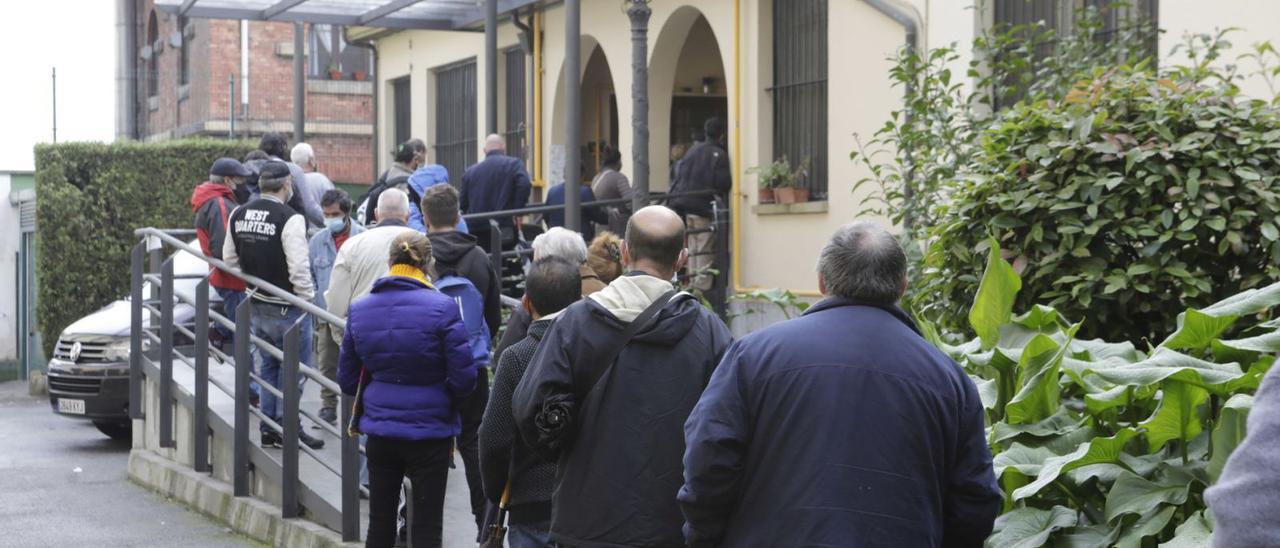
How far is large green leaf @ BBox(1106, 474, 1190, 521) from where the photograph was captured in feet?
13.8

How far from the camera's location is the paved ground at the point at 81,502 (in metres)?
9.26

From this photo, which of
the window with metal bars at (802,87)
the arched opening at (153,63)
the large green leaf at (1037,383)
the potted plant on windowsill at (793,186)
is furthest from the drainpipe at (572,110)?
the arched opening at (153,63)

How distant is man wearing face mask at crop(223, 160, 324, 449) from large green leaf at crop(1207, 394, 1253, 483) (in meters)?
6.61

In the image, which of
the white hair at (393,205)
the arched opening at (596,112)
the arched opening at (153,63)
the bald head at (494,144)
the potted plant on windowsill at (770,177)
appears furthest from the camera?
the arched opening at (153,63)

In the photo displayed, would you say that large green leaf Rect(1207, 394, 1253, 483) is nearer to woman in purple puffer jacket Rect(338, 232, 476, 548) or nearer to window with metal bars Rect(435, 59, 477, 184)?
woman in purple puffer jacket Rect(338, 232, 476, 548)

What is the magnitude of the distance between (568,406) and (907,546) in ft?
3.79

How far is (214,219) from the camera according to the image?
10.4 metres

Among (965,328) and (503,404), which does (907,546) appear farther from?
(965,328)

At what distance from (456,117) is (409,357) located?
1545cm

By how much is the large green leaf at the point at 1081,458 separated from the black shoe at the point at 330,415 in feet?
20.1

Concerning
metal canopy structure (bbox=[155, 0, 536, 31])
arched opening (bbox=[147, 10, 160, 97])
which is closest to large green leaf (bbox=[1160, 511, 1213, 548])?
metal canopy structure (bbox=[155, 0, 536, 31])

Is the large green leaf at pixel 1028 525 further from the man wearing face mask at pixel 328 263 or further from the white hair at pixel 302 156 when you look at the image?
the white hair at pixel 302 156

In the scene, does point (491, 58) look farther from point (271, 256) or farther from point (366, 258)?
point (366, 258)

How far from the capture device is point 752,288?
47.5 ft
